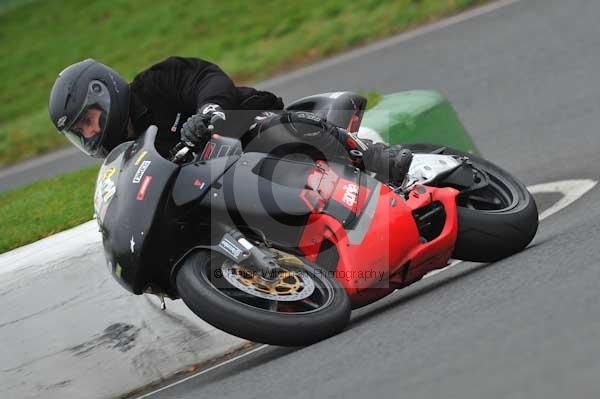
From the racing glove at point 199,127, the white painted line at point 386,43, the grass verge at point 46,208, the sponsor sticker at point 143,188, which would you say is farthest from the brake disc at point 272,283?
the white painted line at point 386,43

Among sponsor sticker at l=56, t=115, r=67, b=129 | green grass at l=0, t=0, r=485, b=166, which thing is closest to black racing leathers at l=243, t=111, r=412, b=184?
sponsor sticker at l=56, t=115, r=67, b=129

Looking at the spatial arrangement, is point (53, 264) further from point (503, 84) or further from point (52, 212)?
point (503, 84)

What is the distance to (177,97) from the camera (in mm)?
5820

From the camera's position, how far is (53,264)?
573 centimetres

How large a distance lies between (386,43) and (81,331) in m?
8.07

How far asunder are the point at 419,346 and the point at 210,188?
4.44ft

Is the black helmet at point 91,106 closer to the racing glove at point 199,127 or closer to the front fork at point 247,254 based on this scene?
the racing glove at point 199,127

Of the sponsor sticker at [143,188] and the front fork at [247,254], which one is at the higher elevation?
the sponsor sticker at [143,188]

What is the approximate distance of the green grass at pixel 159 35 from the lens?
13.8 m

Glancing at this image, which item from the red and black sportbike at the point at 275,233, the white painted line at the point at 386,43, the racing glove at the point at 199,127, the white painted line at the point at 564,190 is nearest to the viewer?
the red and black sportbike at the point at 275,233

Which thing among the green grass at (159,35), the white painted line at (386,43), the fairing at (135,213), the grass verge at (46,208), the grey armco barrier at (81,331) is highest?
the fairing at (135,213)

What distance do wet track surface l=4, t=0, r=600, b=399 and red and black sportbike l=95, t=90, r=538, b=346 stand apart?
0.55 feet

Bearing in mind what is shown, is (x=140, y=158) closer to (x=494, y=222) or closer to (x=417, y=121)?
(x=494, y=222)

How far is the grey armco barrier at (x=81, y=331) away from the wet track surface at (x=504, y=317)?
0.40m
